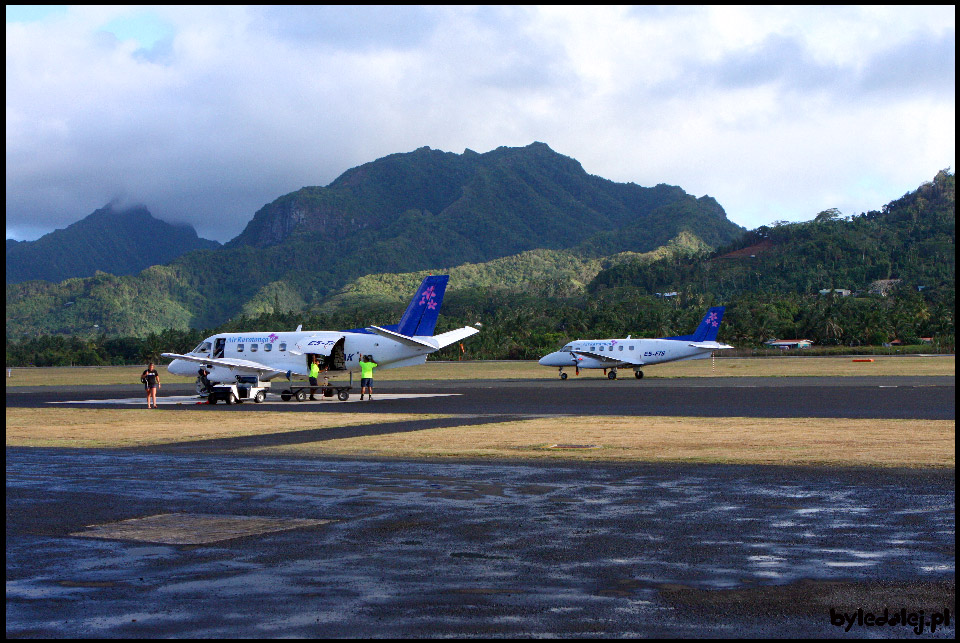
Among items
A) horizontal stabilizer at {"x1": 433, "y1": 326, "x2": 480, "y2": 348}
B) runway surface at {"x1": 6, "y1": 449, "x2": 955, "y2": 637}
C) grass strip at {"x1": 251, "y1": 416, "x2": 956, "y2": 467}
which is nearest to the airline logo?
horizontal stabilizer at {"x1": 433, "y1": 326, "x2": 480, "y2": 348}

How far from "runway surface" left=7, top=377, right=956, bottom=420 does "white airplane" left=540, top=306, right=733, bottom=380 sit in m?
11.9

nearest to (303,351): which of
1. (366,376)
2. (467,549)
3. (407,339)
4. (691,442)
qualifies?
(407,339)

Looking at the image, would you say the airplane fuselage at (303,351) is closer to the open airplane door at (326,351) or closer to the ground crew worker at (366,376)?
the open airplane door at (326,351)

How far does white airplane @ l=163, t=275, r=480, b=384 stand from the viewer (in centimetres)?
4762

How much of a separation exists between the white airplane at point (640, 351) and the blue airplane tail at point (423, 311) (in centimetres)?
2203

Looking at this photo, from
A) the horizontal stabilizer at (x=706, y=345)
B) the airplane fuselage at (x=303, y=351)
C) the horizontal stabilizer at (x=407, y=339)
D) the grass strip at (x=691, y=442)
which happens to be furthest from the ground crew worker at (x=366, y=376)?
the horizontal stabilizer at (x=706, y=345)

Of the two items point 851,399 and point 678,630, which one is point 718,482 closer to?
point 678,630

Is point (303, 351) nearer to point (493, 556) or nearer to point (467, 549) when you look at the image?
point (467, 549)

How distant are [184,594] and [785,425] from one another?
21.4 m

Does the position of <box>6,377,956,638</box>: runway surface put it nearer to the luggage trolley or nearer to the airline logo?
the luggage trolley

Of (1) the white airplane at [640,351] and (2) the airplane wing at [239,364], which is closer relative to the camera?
(2) the airplane wing at [239,364]

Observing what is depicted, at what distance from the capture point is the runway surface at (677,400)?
33.7m

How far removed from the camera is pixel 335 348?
159 ft

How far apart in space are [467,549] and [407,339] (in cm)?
3611
